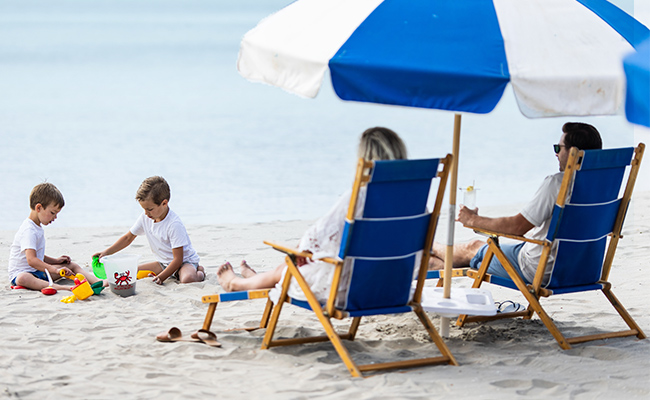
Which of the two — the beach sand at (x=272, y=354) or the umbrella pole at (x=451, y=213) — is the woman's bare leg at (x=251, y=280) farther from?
the umbrella pole at (x=451, y=213)

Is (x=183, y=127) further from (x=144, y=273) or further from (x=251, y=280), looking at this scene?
(x=251, y=280)

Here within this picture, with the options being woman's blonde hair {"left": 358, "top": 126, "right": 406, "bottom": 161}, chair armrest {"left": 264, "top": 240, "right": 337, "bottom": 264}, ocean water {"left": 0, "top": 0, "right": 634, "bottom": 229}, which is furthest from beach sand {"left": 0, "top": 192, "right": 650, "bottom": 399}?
ocean water {"left": 0, "top": 0, "right": 634, "bottom": 229}

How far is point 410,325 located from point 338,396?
51.6 inches

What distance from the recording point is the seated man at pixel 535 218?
4.02m

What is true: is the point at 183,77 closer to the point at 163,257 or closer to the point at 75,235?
the point at 75,235

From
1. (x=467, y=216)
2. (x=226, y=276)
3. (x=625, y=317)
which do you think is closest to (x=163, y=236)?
(x=226, y=276)

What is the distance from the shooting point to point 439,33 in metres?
3.39

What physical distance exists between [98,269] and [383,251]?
2.81 m

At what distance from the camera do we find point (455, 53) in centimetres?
326

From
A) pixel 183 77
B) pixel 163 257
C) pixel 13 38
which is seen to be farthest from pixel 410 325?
pixel 13 38

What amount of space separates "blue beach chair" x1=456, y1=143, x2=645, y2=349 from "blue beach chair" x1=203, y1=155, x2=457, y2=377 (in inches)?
25.4

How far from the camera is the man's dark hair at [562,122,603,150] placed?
13.2 feet

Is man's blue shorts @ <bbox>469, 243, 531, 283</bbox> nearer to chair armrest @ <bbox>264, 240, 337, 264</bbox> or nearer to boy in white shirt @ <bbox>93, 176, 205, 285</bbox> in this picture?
chair armrest @ <bbox>264, 240, 337, 264</bbox>

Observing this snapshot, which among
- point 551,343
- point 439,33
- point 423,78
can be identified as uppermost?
point 439,33
